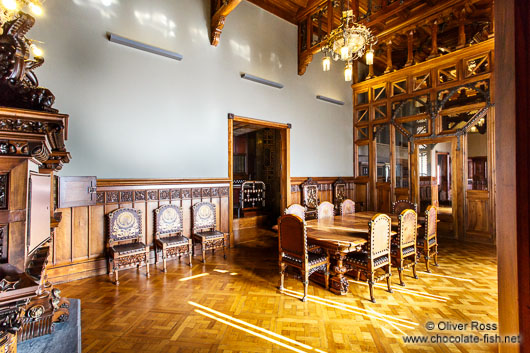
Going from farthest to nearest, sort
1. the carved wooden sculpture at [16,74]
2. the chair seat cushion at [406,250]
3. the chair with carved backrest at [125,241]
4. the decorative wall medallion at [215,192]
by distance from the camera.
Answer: the decorative wall medallion at [215,192] < the chair with carved backrest at [125,241] < the chair seat cushion at [406,250] < the carved wooden sculpture at [16,74]

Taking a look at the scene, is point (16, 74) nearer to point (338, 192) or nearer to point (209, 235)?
point (209, 235)

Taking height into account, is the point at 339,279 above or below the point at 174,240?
below

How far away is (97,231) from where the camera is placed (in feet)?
12.8

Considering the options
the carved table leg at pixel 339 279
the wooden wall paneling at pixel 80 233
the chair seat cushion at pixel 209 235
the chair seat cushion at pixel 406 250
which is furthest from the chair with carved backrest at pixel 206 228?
the chair seat cushion at pixel 406 250

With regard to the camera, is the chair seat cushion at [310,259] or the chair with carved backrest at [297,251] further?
the chair seat cushion at [310,259]

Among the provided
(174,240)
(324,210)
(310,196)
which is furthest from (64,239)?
(310,196)

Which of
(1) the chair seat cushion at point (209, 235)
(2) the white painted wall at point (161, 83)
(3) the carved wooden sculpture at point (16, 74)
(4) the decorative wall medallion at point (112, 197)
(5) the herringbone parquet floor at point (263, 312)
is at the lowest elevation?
(5) the herringbone parquet floor at point (263, 312)

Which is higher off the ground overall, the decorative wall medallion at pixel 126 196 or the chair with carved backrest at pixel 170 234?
the decorative wall medallion at pixel 126 196

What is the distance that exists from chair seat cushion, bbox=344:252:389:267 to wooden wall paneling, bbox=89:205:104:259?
3599 mm

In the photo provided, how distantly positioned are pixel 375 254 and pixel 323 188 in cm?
439

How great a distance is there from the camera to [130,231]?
4039 millimetres

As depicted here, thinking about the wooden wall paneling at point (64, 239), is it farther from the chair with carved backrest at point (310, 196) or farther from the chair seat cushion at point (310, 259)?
the chair with carved backrest at point (310, 196)

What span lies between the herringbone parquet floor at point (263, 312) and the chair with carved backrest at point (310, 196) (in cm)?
284

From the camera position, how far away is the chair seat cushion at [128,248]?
357cm
